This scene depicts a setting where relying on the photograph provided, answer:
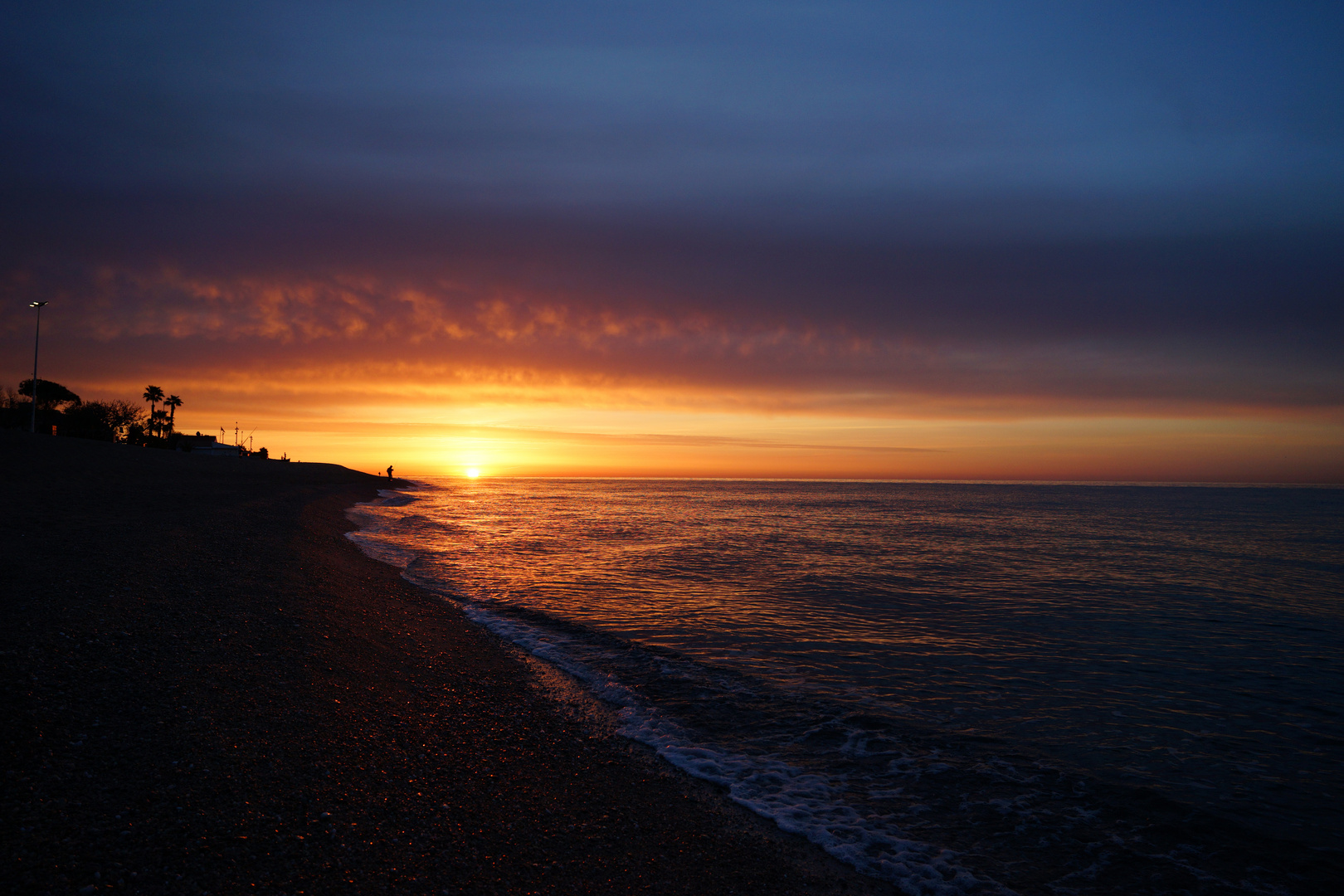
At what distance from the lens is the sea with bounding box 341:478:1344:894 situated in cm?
764

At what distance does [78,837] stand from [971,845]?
27.0ft

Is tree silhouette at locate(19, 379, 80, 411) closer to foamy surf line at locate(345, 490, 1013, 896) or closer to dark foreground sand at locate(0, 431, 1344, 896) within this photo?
dark foreground sand at locate(0, 431, 1344, 896)

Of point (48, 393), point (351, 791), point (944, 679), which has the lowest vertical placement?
point (944, 679)

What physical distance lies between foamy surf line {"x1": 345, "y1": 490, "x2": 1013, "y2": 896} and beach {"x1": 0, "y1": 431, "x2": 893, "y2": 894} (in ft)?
0.95

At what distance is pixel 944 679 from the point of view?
1222 cm

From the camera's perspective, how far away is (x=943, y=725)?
9938 mm

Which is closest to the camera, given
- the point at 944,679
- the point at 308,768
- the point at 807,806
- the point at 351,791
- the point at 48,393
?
the point at 351,791

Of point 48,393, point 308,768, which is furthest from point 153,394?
point 308,768

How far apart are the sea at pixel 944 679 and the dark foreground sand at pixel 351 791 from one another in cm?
56

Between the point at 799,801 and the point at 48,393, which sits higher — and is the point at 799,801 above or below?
below

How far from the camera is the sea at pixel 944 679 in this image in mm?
7645

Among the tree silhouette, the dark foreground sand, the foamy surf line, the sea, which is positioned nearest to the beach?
the dark foreground sand

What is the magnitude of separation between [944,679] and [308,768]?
1089cm

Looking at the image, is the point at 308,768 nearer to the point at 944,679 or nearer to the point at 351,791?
the point at 351,791
